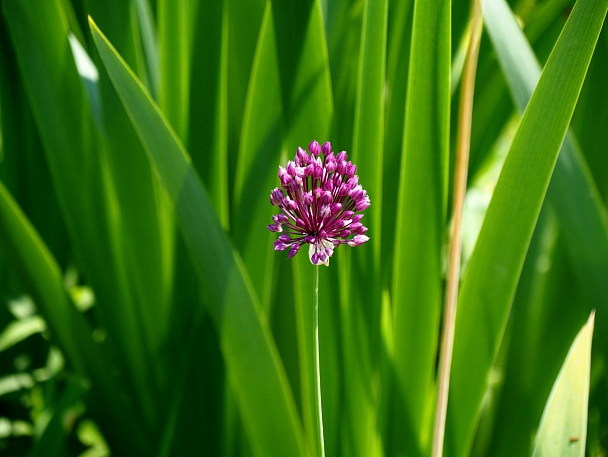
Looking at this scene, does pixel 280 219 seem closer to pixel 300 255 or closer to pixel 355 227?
pixel 355 227

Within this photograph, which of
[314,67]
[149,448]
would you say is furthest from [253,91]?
[149,448]

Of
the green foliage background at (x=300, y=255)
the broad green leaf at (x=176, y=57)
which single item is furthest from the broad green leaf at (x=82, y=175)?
the broad green leaf at (x=176, y=57)

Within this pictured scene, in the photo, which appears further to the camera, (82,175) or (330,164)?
(82,175)

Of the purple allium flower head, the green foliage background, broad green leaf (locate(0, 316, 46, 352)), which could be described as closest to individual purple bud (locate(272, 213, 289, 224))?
the purple allium flower head

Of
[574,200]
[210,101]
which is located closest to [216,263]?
[210,101]

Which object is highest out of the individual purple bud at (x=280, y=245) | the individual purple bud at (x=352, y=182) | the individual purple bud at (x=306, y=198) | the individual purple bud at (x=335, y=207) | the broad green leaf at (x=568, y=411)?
the individual purple bud at (x=352, y=182)

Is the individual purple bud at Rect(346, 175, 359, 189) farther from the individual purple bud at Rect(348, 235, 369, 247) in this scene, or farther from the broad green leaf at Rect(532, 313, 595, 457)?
the broad green leaf at Rect(532, 313, 595, 457)

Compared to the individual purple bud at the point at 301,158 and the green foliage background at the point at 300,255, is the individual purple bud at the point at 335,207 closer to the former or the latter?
the individual purple bud at the point at 301,158

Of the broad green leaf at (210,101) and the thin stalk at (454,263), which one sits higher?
the broad green leaf at (210,101)
